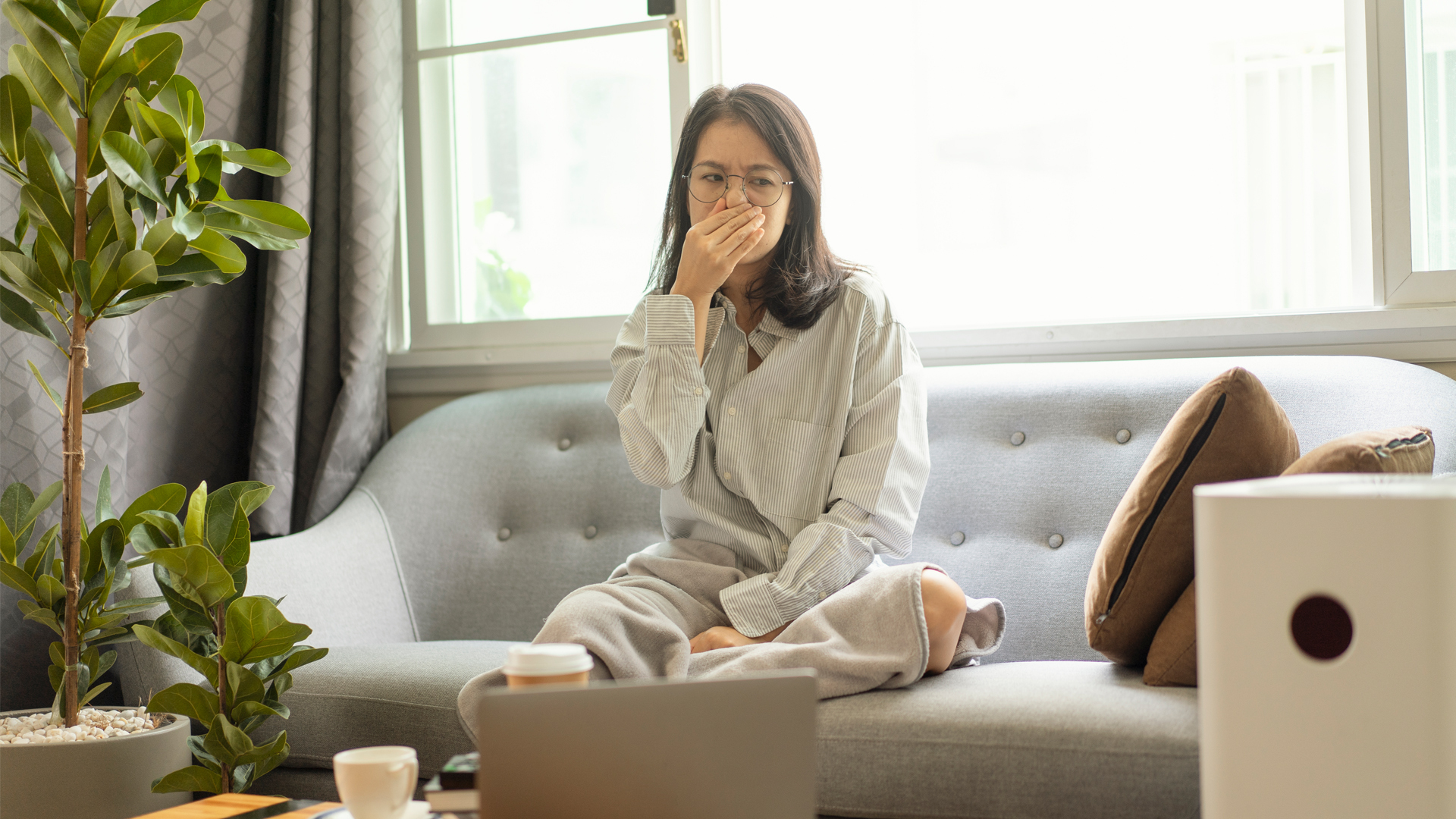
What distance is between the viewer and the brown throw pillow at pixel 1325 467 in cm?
116

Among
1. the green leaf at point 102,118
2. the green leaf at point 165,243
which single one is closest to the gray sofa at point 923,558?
the green leaf at point 165,243

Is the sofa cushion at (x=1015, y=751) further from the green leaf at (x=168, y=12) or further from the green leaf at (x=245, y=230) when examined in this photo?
the green leaf at (x=168, y=12)

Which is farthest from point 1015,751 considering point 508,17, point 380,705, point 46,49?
point 508,17

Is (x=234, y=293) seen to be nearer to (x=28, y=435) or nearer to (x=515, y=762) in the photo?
(x=28, y=435)

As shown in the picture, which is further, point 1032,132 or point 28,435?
point 1032,132

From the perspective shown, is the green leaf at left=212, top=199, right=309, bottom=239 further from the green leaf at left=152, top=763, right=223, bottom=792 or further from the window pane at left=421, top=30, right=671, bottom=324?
the window pane at left=421, top=30, right=671, bottom=324

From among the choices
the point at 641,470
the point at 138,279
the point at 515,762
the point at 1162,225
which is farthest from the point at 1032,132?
the point at 515,762

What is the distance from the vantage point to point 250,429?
231 cm

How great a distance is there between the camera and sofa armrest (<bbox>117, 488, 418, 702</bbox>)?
160 centimetres

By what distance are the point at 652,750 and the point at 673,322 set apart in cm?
97

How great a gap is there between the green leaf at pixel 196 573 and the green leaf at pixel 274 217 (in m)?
0.44

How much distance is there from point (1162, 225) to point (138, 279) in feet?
5.68

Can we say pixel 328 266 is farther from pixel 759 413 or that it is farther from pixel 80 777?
pixel 80 777

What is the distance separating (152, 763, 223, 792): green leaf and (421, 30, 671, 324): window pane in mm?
1219
